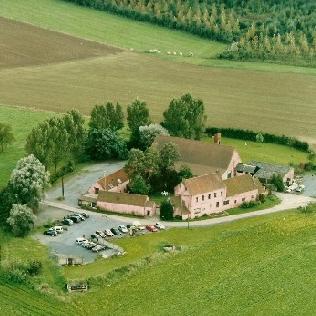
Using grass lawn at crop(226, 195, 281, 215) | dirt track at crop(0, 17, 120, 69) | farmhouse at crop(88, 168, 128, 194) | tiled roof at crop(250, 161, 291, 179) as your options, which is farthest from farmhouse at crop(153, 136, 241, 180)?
dirt track at crop(0, 17, 120, 69)

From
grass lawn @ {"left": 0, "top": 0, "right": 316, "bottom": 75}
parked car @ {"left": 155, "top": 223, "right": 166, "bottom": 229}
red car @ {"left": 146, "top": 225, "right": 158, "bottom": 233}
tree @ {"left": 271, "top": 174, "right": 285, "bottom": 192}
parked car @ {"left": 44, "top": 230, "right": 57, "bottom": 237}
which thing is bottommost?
parked car @ {"left": 44, "top": 230, "right": 57, "bottom": 237}

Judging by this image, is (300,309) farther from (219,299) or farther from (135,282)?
(135,282)

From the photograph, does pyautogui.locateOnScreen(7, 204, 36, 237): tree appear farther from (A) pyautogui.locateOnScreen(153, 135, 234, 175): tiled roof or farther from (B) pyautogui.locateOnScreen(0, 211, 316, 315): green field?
(A) pyautogui.locateOnScreen(153, 135, 234, 175): tiled roof

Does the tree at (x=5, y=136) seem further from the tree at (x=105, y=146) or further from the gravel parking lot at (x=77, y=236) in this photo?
the gravel parking lot at (x=77, y=236)

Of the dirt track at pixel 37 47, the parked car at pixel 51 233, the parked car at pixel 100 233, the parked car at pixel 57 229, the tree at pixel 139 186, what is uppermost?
the dirt track at pixel 37 47

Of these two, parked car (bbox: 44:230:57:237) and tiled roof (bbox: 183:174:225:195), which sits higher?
tiled roof (bbox: 183:174:225:195)

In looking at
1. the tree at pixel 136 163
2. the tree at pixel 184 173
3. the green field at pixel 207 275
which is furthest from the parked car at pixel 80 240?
the tree at pixel 184 173

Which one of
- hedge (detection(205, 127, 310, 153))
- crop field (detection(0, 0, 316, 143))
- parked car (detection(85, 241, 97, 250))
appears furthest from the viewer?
crop field (detection(0, 0, 316, 143))

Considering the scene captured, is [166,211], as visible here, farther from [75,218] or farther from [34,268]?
[34,268]
